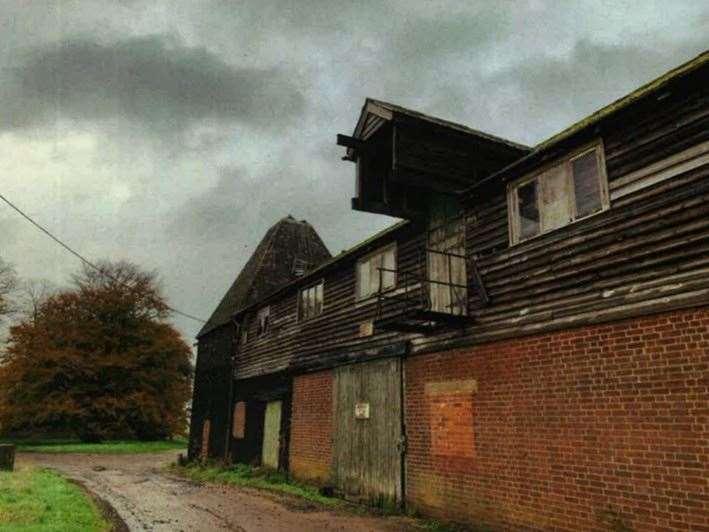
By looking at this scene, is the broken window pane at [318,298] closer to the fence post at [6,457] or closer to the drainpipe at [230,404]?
the drainpipe at [230,404]

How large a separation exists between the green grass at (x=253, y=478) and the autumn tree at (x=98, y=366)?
19.6m

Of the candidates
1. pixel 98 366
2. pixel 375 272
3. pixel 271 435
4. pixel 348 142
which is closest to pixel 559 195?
pixel 348 142

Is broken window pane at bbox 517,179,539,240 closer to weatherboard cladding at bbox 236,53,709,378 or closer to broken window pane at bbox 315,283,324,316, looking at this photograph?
weatherboard cladding at bbox 236,53,709,378

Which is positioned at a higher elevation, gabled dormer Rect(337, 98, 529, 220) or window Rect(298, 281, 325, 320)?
gabled dormer Rect(337, 98, 529, 220)

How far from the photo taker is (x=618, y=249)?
25.7 ft

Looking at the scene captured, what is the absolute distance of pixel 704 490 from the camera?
6.36 metres

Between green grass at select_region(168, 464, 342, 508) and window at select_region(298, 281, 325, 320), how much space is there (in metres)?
4.80

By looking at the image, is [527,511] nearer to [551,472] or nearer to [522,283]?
[551,472]

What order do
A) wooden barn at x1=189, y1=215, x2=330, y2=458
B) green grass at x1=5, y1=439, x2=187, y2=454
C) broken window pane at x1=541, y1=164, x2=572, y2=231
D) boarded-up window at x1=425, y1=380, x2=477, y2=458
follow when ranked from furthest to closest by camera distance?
1. green grass at x1=5, y1=439, x2=187, y2=454
2. wooden barn at x1=189, y1=215, x2=330, y2=458
3. boarded-up window at x1=425, y1=380, x2=477, y2=458
4. broken window pane at x1=541, y1=164, x2=572, y2=231

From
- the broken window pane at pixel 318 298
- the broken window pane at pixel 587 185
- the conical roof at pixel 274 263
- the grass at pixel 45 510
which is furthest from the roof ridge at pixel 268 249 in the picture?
the broken window pane at pixel 587 185

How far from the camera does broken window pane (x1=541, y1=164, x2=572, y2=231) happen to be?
8.91 metres

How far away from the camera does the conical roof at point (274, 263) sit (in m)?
26.0

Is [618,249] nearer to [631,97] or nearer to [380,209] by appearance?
[631,97]

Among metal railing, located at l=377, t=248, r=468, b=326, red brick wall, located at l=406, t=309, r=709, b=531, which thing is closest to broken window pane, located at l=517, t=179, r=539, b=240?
metal railing, located at l=377, t=248, r=468, b=326
